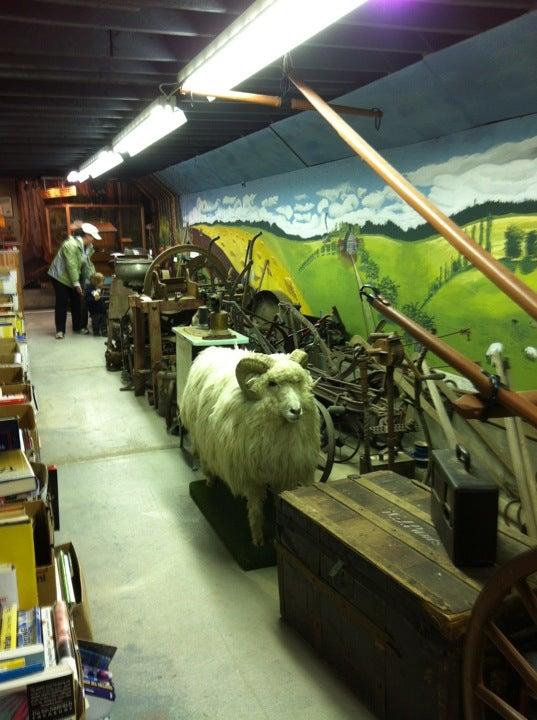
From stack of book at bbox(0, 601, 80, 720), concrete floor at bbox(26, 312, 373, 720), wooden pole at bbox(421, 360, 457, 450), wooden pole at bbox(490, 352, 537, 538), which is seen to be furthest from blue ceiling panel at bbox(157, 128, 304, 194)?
stack of book at bbox(0, 601, 80, 720)

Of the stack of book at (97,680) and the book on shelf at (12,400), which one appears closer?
the stack of book at (97,680)

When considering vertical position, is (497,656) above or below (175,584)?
above

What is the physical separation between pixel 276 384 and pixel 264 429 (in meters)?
0.28

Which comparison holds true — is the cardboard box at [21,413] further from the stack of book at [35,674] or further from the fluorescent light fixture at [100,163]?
the fluorescent light fixture at [100,163]

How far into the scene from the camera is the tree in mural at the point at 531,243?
4.10m

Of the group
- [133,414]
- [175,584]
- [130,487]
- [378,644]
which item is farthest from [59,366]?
[378,644]

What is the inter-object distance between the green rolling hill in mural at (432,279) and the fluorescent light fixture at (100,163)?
283 cm

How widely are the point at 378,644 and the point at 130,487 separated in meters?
2.87

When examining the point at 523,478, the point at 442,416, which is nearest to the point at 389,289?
the point at 442,416

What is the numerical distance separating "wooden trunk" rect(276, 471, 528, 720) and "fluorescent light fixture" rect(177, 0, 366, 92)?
7.04ft

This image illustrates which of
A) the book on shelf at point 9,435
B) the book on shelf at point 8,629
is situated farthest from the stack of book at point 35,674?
Answer: the book on shelf at point 9,435

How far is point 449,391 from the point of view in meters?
4.36

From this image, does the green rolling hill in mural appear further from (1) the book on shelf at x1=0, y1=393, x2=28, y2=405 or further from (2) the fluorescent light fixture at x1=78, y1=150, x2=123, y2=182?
(1) the book on shelf at x1=0, y1=393, x2=28, y2=405

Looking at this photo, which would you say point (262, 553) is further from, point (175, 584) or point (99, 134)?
point (99, 134)
